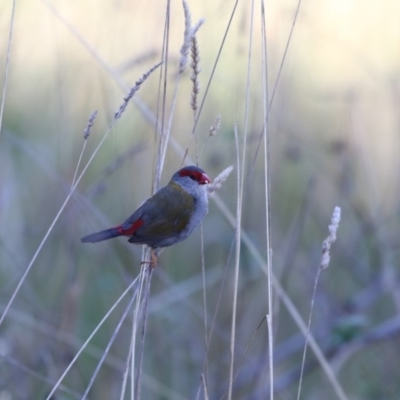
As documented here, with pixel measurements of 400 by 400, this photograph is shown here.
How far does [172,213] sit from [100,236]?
32 centimetres

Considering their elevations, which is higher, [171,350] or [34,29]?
[34,29]

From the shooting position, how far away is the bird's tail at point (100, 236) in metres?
2.49

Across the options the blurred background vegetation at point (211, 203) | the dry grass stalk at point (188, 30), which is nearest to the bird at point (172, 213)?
the blurred background vegetation at point (211, 203)

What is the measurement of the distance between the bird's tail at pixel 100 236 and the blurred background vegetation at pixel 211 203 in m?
0.49

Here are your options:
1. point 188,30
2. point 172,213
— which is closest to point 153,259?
point 172,213

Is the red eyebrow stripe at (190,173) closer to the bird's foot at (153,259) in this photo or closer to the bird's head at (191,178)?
the bird's head at (191,178)

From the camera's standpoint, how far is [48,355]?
3.22m

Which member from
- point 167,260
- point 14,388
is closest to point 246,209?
point 167,260

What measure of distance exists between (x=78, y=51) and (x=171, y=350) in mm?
1566

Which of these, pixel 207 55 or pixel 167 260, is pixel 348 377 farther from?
pixel 207 55

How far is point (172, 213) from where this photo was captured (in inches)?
108

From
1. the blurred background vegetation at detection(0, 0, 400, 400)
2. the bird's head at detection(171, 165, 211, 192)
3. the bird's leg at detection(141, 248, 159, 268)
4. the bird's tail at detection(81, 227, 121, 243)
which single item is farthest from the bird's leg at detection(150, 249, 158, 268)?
the blurred background vegetation at detection(0, 0, 400, 400)

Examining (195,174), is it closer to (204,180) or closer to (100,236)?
(204,180)

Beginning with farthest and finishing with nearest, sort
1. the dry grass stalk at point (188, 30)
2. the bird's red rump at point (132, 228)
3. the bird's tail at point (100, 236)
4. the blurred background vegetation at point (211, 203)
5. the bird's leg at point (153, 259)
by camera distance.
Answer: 1. the blurred background vegetation at point (211, 203)
2. the bird's red rump at point (132, 228)
3. the bird's tail at point (100, 236)
4. the bird's leg at point (153, 259)
5. the dry grass stalk at point (188, 30)
